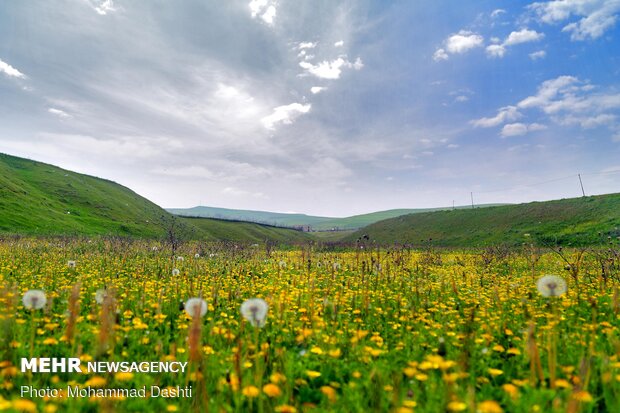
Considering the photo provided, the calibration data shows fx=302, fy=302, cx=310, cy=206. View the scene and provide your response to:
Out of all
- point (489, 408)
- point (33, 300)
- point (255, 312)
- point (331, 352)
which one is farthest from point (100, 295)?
point (489, 408)

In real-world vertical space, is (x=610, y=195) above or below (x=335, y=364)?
above

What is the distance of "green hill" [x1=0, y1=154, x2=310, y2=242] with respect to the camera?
162 ft

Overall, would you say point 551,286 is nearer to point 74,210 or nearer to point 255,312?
point 255,312

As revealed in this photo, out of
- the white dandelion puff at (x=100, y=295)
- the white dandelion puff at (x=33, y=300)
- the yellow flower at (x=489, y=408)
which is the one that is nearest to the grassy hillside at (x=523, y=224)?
the white dandelion puff at (x=100, y=295)

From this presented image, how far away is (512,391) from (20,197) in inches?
→ 3059

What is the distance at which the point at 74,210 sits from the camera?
6712cm

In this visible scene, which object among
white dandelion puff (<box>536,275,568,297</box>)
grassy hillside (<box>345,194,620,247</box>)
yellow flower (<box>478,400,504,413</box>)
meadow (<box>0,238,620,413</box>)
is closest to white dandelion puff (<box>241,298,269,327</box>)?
meadow (<box>0,238,620,413</box>)

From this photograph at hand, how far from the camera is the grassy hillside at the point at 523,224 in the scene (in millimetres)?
44062

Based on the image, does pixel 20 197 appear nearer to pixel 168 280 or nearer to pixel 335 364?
pixel 168 280

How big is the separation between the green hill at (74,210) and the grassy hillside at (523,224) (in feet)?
114

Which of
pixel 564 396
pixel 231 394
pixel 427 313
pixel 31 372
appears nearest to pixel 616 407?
pixel 564 396

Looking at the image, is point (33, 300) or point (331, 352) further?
point (33, 300)

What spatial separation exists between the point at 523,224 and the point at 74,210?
94292 millimetres

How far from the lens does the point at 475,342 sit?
188 inches
